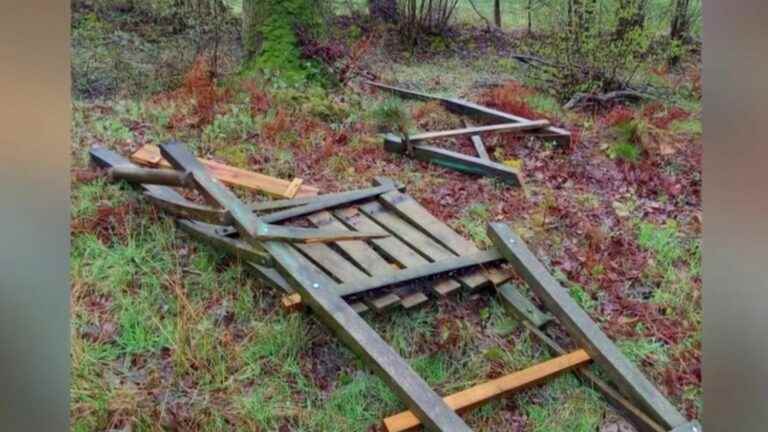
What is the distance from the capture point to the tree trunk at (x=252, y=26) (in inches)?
53.7

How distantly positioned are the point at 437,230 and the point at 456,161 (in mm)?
185

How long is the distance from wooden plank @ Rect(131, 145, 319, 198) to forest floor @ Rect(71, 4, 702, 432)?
19mm

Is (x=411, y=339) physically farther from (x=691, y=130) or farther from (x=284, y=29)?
(x=284, y=29)

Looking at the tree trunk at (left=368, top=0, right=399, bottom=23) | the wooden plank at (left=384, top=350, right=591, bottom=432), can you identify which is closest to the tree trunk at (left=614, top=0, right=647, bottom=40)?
the tree trunk at (left=368, top=0, right=399, bottom=23)

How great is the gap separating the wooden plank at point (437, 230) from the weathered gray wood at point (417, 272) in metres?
0.02

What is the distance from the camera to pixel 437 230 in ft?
4.38

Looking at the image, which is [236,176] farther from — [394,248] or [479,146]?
[479,146]

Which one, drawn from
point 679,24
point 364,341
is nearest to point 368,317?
point 364,341

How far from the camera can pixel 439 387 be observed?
1.10 metres

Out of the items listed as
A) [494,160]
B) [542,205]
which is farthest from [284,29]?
[542,205]

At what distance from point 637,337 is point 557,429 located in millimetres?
254
